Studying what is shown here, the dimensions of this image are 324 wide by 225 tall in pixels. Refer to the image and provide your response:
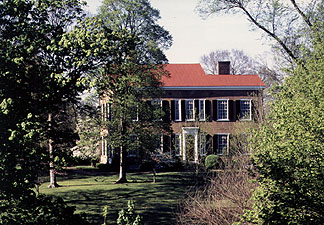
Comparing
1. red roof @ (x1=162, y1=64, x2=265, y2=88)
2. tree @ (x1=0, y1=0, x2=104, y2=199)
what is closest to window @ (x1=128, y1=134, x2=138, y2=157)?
red roof @ (x1=162, y1=64, x2=265, y2=88)

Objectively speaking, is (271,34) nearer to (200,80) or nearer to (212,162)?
(212,162)

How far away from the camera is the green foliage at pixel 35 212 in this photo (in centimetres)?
873

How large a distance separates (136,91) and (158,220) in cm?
1110

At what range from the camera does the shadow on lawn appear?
17406 mm

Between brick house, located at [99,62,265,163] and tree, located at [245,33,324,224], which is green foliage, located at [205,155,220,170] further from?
tree, located at [245,33,324,224]

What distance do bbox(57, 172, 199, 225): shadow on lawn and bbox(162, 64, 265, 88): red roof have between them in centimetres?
1186

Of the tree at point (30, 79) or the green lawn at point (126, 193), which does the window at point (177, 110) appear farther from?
the tree at point (30, 79)

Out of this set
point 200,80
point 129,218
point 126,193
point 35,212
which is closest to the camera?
point 35,212

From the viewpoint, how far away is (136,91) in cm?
2578

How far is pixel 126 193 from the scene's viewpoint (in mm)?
22734

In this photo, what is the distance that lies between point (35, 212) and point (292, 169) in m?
6.29

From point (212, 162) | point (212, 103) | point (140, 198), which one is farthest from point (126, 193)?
point (212, 103)

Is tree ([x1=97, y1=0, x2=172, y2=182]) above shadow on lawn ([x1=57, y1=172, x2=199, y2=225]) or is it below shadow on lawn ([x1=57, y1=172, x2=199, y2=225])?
above

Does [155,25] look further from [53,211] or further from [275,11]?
[53,211]
